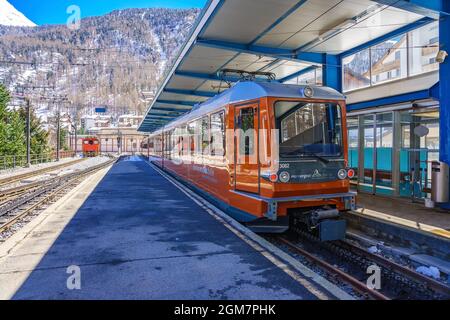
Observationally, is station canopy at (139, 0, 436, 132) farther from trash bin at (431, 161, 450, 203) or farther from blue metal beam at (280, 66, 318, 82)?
trash bin at (431, 161, 450, 203)

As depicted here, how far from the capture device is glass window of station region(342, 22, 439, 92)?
10.8 m

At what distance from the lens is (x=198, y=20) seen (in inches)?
472

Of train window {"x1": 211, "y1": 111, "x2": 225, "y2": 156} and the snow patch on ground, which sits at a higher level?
train window {"x1": 211, "y1": 111, "x2": 225, "y2": 156}

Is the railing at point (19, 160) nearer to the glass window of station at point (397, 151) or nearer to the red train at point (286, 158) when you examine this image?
the red train at point (286, 158)

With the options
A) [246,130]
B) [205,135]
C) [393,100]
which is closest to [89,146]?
[205,135]

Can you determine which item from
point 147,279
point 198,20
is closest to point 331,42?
point 198,20

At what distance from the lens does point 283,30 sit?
39.4 feet

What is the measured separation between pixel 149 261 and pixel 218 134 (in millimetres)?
4042

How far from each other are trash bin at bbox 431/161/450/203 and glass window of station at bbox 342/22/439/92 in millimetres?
3065

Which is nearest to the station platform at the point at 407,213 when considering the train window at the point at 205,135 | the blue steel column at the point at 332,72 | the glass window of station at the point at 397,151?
the glass window of station at the point at 397,151

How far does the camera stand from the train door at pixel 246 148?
7.48 meters

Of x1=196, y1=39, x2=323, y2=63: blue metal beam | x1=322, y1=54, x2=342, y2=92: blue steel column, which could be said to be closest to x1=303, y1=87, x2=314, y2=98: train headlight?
x1=196, y1=39, x2=323, y2=63: blue metal beam

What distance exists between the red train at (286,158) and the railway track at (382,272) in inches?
15.0

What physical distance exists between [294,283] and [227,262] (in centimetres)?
123
